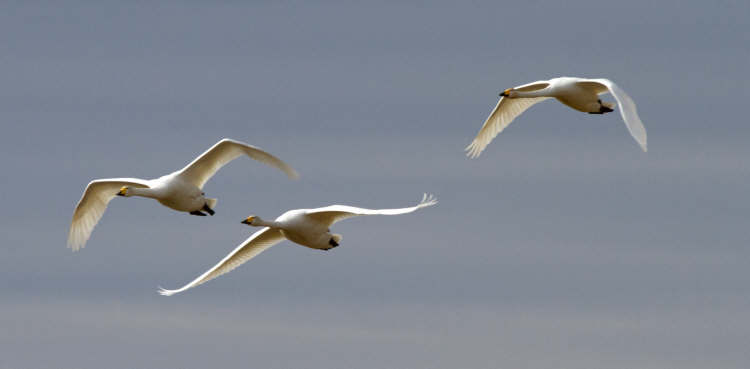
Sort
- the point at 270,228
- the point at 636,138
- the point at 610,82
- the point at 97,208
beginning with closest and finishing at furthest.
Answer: the point at 636,138, the point at 610,82, the point at 270,228, the point at 97,208

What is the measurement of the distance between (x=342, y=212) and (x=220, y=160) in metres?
4.36

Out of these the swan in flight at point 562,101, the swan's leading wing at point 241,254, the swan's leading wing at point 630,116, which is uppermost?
the swan in flight at point 562,101

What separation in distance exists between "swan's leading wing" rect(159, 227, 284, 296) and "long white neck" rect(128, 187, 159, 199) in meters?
2.99

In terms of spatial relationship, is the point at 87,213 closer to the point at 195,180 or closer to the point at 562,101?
the point at 195,180

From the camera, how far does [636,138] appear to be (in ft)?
113

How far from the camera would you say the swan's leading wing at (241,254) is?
4238 centimetres

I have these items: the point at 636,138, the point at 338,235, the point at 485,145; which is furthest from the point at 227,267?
the point at 636,138

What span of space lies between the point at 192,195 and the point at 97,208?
5450 mm

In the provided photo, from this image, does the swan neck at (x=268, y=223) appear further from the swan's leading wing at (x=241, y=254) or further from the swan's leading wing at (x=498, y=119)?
the swan's leading wing at (x=498, y=119)

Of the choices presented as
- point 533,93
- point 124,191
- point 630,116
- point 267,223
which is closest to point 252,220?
point 267,223

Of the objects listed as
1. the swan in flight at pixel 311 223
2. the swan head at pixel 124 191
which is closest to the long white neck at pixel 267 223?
the swan in flight at pixel 311 223

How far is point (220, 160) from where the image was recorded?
134 feet

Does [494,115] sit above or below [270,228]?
above

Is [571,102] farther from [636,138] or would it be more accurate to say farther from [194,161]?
[194,161]
